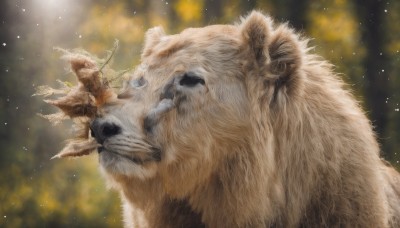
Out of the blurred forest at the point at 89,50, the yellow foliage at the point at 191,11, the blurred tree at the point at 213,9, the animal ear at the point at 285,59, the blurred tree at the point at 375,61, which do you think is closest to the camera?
the animal ear at the point at 285,59

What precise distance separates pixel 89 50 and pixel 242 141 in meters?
7.68

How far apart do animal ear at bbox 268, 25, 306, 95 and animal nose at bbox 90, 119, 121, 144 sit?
86 centimetres

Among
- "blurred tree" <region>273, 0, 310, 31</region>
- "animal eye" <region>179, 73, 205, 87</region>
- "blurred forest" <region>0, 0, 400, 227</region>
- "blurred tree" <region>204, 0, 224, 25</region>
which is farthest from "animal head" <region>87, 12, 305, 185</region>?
"blurred tree" <region>204, 0, 224, 25</region>

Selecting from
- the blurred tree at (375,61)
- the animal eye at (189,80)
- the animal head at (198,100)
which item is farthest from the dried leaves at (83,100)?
the blurred tree at (375,61)

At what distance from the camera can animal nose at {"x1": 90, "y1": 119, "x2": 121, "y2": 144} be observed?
150 inches

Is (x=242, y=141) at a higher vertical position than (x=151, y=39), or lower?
lower

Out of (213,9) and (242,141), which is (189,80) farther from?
(213,9)

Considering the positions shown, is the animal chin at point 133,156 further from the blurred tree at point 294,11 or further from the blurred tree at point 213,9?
the blurred tree at point 213,9

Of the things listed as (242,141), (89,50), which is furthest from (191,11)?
(242,141)

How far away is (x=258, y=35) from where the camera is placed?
4.23 m

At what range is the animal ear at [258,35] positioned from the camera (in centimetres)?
422

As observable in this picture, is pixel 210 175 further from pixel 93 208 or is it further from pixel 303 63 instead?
pixel 93 208

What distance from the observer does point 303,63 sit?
4242 mm

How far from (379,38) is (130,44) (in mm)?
3215
